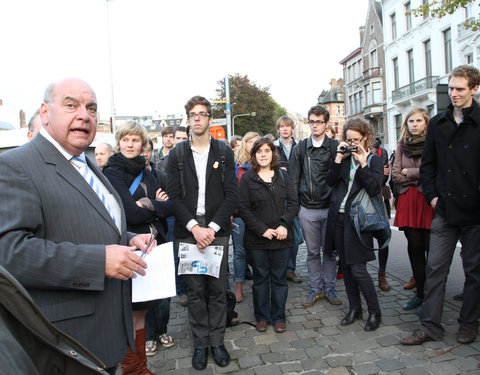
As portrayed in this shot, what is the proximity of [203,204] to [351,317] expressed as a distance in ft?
6.83

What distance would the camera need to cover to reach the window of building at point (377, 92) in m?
39.6

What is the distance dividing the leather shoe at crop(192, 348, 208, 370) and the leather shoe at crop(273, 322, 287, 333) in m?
0.87

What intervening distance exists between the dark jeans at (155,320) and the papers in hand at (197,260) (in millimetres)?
515

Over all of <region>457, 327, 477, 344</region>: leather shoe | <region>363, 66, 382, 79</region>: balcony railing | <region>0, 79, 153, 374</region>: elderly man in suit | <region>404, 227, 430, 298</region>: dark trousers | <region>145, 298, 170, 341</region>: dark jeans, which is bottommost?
<region>457, 327, 477, 344</region>: leather shoe

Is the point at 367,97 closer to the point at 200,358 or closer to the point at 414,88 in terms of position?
the point at 414,88

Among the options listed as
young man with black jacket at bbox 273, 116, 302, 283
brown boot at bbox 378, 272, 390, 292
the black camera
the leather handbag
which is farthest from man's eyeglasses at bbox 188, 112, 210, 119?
brown boot at bbox 378, 272, 390, 292

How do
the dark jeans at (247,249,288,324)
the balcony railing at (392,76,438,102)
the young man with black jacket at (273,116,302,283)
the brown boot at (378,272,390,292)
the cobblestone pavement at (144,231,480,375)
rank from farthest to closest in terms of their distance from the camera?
the balcony railing at (392,76,438,102) → the young man with black jacket at (273,116,302,283) → the brown boot at (378,272,390,292) → the dark jeans at (247,249,288,324) → the cobblestone pavement at (144,231,480,375)

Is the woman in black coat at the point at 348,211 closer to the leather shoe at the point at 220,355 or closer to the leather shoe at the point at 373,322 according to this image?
the leather shoe at the point at 373,322

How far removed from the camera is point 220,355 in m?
3.38

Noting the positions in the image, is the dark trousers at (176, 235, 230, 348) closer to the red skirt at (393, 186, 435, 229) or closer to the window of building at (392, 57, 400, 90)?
the red skirt at (393, 186, 435, 229)

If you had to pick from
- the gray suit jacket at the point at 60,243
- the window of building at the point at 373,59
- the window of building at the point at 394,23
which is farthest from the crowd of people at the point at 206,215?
the window of building at the point at 373,59

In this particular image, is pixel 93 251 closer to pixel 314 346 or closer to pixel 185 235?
pixel 185 235

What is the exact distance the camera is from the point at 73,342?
135 centimetres

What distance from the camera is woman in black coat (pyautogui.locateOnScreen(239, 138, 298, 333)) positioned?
4031 millimetres
